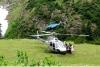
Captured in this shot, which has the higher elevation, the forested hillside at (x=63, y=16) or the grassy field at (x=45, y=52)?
the forested hillside at (x=63, y=16)

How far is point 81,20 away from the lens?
2859cm

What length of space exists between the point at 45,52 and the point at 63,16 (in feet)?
28.0

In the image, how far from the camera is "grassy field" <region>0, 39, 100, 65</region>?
19.8 metres

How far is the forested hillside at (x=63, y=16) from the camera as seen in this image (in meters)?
28.4

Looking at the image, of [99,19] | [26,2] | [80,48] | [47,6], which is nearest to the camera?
[80,48]

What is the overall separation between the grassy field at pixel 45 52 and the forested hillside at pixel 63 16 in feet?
17.8

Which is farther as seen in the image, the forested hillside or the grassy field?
the forested hillside

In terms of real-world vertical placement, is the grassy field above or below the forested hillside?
below

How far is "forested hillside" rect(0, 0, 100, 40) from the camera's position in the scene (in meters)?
28.4

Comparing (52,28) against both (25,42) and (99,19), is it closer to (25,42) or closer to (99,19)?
(99,19)

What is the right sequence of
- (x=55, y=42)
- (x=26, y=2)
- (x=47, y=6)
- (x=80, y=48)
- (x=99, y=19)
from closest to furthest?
(x=55, y=42) → (x=80, y=48) → (x=99, y=19) → (x=47, y=6) → (x=26, y=2)

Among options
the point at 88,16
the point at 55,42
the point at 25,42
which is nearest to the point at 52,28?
the point at 88,16

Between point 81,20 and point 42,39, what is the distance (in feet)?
21.8

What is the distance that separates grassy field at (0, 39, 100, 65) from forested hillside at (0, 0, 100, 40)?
543 cm
